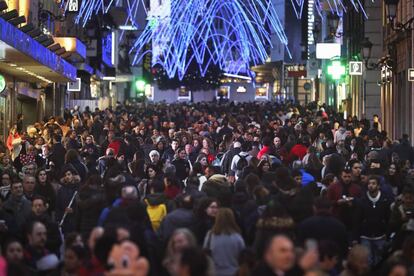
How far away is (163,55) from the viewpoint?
13875 cm

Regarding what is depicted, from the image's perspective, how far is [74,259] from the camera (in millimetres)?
11328

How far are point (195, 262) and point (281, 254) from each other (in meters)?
0.64

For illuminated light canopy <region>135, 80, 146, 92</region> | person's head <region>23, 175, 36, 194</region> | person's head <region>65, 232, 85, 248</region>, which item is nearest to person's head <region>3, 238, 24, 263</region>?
person's head <region>65, 232, 85, 248</region>

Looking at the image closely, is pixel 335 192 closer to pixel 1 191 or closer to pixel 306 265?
pixel 1 191

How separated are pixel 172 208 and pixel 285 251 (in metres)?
5.66

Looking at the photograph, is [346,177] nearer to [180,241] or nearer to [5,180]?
[5,180]

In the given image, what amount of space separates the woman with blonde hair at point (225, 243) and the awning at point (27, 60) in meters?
14.2

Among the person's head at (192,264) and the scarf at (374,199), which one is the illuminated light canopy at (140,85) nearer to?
the scarf at (374,199)

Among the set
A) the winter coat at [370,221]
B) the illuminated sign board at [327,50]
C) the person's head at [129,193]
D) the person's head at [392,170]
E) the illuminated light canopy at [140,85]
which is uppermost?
the illuminated sign board at [327,50]

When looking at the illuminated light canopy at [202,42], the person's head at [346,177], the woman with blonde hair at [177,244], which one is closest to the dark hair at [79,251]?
the woman with blonde hair at [177,244]

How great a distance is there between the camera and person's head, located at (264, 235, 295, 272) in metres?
9.59

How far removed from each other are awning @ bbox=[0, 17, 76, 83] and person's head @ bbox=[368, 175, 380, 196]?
11.9 m

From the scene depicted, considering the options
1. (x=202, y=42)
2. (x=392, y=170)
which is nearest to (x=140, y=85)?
(x=202, y=42)

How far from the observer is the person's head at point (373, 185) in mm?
16094
